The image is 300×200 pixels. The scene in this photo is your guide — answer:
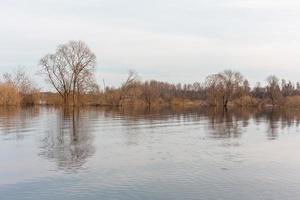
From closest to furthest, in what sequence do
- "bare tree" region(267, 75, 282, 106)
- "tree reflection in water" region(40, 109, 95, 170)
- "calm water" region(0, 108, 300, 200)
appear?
"calm water" region(0, 108, 300, 200) < "tree reflection in water" region(40, 109, 95, 170) < "bare tree" region(267, 75, 282, 106)

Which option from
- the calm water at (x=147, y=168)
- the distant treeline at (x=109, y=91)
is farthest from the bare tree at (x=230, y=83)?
the calm water at (x=147, y=168)

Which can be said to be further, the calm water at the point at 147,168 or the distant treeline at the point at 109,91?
the distant treeline at the point at 109,91

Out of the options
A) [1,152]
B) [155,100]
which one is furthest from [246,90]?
[1,152]

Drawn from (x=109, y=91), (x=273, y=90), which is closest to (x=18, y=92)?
(x=109, y=91)

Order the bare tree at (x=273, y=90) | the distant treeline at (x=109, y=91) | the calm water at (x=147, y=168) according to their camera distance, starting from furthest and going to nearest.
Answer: the bare tree at (x=273, y=90)
the distant treeline at (x=109, y=91)
the calm water at (x=147, y=168)

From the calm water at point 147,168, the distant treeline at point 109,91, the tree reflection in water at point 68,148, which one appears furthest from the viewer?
the distant treeline at point 109,91

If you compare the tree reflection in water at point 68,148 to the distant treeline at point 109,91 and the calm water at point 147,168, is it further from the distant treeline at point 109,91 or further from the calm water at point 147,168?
the distant treeline at point 109,91

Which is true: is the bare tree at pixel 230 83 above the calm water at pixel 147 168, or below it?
above

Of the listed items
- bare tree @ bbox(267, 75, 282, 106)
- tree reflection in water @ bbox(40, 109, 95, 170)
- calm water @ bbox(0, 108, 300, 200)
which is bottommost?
calm water @ bbox(0, 108, 300, 200)

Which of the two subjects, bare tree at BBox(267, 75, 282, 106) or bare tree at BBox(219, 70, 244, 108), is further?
bare tree at BBox(267, 75, 282, 106)

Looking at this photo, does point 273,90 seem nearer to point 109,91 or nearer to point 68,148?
point 109,91

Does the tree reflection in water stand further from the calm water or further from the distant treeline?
the distant treeline

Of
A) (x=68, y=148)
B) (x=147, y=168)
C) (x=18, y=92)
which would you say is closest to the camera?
(x=147, y=168)

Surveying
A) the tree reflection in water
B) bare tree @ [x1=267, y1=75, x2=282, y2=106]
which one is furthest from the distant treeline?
the tree reflection in water
